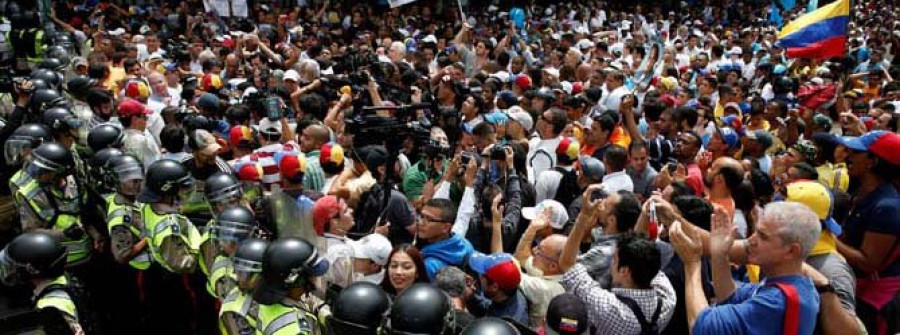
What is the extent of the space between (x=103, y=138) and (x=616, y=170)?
377cm

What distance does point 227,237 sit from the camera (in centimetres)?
383

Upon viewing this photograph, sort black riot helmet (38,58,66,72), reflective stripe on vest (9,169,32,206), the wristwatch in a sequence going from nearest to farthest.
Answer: the wristwatch, reflective stripe on vest (9,169,32,206), black riot helmet (38,58,66,72)

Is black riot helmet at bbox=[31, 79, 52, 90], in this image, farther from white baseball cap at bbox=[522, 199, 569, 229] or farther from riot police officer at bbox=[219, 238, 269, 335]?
white baseball cap at bbox=[522, 199, 569, 229]

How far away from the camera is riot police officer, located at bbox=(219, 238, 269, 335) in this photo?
3316 millimetres

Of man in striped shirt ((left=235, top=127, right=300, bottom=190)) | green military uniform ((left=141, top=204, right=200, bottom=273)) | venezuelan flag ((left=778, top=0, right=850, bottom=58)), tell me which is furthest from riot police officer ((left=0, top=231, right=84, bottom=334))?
venezuelan flag ((left=778, top=0, right=850, bottom=58))

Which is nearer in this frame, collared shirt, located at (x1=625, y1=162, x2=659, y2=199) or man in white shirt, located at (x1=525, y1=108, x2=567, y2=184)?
collared shirt, located at (x1=625, y1=162, x2=659, y2=199)

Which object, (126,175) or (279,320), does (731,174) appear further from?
(126,175)

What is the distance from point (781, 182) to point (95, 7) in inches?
540

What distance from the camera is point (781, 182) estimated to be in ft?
18.0

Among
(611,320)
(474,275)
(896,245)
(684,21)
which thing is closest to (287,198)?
(474,275)

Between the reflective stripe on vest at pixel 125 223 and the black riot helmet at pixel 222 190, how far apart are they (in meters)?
0.50

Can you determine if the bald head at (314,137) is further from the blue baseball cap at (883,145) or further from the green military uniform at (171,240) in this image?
the blue baseball cap at (883,145)

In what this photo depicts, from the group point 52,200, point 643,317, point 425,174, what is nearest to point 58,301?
point 52,200

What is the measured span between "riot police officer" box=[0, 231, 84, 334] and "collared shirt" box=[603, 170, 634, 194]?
3.45m
